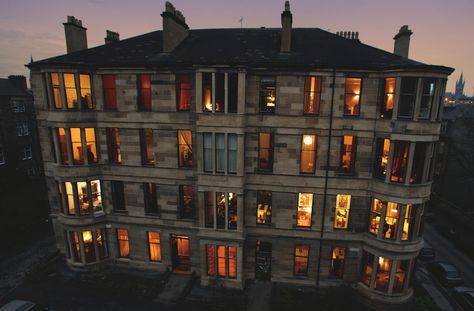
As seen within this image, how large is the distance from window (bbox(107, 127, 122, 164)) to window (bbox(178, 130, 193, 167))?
4728mm

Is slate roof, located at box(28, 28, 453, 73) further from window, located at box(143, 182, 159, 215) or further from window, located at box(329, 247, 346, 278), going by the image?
window, located at box(329, 247, 346, 278)

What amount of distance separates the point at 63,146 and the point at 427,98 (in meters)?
24.0

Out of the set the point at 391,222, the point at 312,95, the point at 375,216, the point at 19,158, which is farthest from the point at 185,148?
the point at 19,158

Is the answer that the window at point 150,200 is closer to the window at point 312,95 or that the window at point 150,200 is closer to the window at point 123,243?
the window at point 123,243

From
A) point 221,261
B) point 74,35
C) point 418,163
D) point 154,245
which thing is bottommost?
point 221,261

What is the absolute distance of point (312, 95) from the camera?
1661cm

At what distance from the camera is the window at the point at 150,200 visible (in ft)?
63.5

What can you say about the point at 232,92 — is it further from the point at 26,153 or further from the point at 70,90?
the point at 26,153

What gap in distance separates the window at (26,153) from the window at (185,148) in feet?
123

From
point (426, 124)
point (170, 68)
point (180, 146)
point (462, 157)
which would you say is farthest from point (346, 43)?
point (462, 157)

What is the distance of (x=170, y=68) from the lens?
56.4ft

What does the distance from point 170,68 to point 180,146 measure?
17.7 feet

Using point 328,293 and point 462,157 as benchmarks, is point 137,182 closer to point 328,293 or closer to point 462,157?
point 328,293

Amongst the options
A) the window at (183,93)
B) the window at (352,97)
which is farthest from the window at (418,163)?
the window at (183,93)
